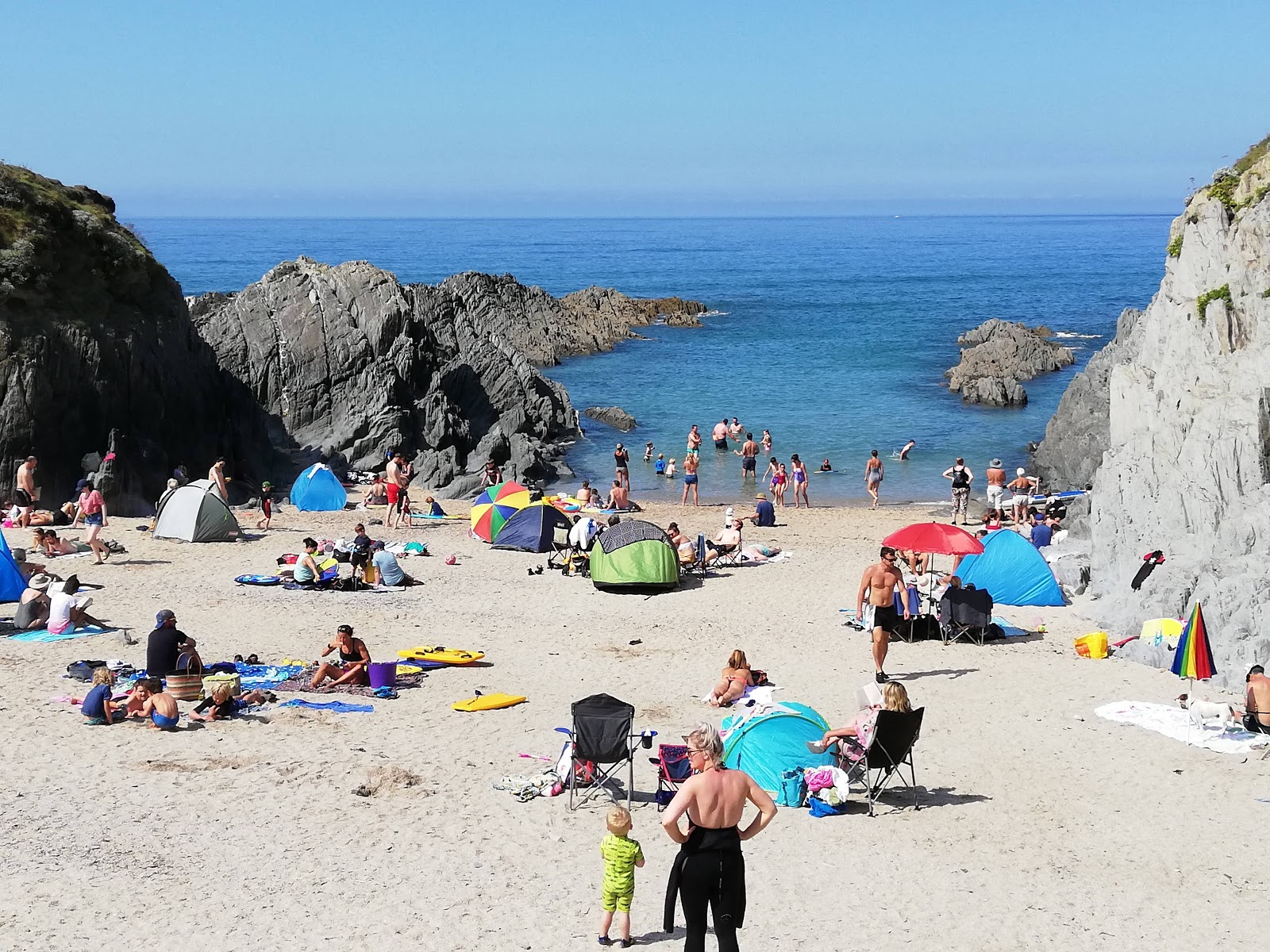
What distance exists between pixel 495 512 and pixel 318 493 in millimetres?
6140

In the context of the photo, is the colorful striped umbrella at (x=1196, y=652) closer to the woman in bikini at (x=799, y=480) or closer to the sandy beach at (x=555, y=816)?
the sandy beach at (x=555, y=816)

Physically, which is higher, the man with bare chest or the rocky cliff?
the rocky cliff

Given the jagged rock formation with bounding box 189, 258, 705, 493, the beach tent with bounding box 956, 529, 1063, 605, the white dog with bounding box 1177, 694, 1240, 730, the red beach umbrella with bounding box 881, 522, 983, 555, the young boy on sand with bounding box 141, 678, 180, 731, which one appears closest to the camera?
the white dog with bounding box 1177, 694, 1240, 730

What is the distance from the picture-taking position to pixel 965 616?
57.8 ft

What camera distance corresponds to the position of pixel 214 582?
20781mm

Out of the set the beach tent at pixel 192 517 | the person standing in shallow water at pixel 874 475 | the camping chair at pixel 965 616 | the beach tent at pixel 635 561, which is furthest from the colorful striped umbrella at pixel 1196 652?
the person standing in shallow water at pixel 874 475

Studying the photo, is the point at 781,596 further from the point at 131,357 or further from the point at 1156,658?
the point at 131,357

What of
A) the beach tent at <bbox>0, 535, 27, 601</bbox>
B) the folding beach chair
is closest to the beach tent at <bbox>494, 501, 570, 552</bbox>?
the beach tent at <bbox>0, 535, 27, 601</bbox>

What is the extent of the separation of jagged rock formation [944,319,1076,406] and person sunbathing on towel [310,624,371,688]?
3900 cm

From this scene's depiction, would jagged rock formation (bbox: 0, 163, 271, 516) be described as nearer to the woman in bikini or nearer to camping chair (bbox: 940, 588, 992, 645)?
the woman in bikini

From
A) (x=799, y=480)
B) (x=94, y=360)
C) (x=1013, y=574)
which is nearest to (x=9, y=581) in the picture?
(x=94, y=360)

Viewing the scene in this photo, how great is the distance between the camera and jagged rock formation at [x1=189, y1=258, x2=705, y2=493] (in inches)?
1411

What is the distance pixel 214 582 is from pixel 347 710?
7.34 meters

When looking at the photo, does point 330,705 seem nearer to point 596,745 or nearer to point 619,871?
point 596,745
